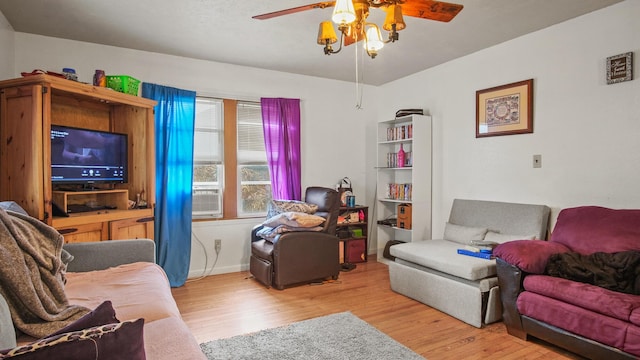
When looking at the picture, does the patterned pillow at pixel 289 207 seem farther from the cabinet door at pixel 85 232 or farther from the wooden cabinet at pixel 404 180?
the cabinet door at pixel 85 232

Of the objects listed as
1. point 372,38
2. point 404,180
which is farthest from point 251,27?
point 404,180

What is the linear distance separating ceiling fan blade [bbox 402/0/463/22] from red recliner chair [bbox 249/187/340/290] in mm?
2302

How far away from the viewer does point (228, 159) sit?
4234 millimetres

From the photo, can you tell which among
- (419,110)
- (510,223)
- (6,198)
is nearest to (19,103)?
(6,198)

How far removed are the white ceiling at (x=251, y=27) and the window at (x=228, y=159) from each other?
60 centimetres

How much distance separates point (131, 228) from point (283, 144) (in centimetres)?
200

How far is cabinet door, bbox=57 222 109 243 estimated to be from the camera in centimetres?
263

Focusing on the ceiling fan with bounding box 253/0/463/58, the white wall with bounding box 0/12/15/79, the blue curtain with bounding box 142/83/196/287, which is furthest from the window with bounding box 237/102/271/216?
the ceiling fan with bounding box 253/0/463/58

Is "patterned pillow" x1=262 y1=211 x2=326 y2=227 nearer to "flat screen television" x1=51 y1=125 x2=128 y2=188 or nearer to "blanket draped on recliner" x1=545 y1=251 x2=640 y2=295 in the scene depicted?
"flat screen television" x1=51 y1=125 x2=128 y2=188

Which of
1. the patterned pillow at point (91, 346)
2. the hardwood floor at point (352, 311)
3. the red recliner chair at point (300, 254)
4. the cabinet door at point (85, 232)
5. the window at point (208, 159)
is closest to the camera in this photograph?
the patterned pillow at point (91, 346)

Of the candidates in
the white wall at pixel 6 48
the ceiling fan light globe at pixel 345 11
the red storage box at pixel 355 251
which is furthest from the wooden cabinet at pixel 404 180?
the white wall at pixel 6 48

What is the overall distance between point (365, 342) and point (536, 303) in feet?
3.90

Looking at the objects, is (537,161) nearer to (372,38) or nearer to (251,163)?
(372,38)

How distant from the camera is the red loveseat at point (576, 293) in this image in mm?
2005
